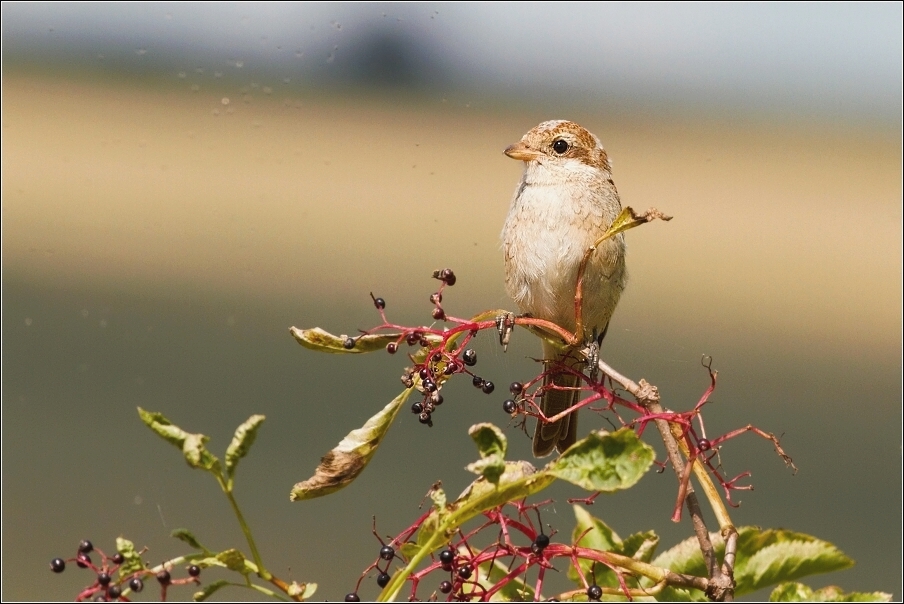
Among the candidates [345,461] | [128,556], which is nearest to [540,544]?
[345,461]

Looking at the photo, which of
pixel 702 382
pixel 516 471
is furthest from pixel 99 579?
pixel 702 382

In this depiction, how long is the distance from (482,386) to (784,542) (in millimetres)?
514

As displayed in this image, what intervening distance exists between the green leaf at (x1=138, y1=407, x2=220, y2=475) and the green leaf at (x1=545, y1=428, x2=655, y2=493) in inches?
16.6

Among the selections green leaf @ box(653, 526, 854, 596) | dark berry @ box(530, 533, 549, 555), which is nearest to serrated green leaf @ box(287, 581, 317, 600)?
dark berry @ box(530, 533, 549, 555)

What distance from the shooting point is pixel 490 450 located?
99cm

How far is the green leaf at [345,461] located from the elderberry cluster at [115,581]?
0.16m

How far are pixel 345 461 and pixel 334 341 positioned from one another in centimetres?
18

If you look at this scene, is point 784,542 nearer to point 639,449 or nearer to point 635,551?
point 635,551

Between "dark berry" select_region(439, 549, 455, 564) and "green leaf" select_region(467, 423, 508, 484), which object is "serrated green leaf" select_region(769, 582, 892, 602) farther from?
"green leaf" select_region(467, 423, 508, 484)

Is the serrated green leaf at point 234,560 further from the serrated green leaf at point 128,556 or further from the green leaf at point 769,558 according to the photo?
the green leaf at point 769,558

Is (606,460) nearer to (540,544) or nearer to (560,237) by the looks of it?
(540,544)

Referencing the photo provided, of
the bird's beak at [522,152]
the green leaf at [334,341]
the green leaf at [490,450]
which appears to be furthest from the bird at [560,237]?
the green leaf at [490,450]

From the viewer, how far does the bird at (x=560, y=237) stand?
2.47 meters

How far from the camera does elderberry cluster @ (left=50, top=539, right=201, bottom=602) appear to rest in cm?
114
